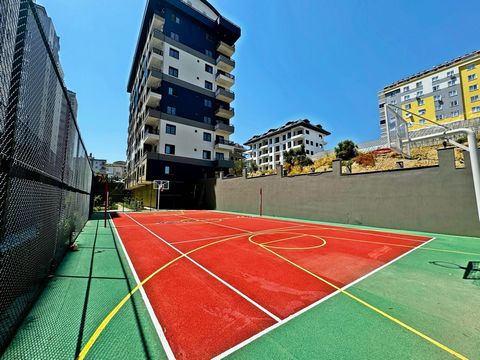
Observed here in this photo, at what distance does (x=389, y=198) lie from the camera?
13133 millimetres

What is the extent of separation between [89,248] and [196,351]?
7.17 metres

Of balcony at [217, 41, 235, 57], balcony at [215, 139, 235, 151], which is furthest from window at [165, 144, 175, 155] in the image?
balcony at [217, 41, 235, 57]

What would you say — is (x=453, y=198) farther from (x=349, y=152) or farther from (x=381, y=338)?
(x=349, y=152)

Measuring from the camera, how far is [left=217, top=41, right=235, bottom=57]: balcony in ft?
122

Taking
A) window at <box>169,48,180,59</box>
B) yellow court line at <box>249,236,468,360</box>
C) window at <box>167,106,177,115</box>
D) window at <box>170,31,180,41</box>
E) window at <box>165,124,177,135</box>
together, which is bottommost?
yellow court line at <box>249,236,468,360</box>

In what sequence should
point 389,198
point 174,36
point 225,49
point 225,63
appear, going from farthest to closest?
point 225,49, point 225,63, point 174,36, point 389,198

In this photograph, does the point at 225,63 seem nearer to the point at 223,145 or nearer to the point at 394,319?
the point at 223,145

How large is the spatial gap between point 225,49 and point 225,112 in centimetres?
1177

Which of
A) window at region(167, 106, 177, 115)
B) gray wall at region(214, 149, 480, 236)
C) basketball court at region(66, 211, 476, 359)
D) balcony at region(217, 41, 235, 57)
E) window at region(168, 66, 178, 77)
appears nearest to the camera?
basketball court at region(66, 211, 476, 359)

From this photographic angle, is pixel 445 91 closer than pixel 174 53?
No

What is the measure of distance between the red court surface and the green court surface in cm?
29

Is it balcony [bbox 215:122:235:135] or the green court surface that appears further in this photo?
balcony [bbox 215:122:235:135]

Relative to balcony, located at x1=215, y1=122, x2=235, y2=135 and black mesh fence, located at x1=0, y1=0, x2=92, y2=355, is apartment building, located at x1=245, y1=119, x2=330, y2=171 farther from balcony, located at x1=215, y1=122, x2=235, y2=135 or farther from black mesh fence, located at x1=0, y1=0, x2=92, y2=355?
black mesh fence, located at x1=0, y1=0, x2=92, y2=355

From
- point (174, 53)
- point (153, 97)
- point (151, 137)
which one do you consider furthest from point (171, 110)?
point (174, 53)
